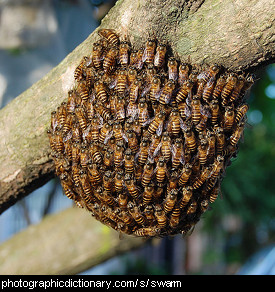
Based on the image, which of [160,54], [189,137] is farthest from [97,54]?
[189,137]

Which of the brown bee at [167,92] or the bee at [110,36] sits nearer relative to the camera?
the brown bee at [167,92]

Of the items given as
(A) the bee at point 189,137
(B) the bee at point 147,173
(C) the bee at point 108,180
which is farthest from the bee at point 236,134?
(C) the bee at point 108,180

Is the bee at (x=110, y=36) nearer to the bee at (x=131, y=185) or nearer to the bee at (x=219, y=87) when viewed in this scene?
the bee at (x=219, y=87)

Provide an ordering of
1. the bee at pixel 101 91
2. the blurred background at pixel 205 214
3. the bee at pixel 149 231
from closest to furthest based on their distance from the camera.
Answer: the bee at pixel 101 91
the bee at pixel 149 231
the blurred background at pixel 205 214

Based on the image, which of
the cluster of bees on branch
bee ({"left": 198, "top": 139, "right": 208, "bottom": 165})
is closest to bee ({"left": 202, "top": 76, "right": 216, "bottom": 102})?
the cluster of bees on branch

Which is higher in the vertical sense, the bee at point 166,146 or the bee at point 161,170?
the bee at point 166,146

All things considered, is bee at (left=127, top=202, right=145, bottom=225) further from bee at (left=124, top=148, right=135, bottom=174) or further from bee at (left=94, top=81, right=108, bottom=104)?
bee at (left=94, top=81, right=108, bottom=104)

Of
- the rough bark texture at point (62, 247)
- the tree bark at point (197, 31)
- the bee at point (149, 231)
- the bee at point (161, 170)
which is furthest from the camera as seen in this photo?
the rough bark texture at point (62, 247)
